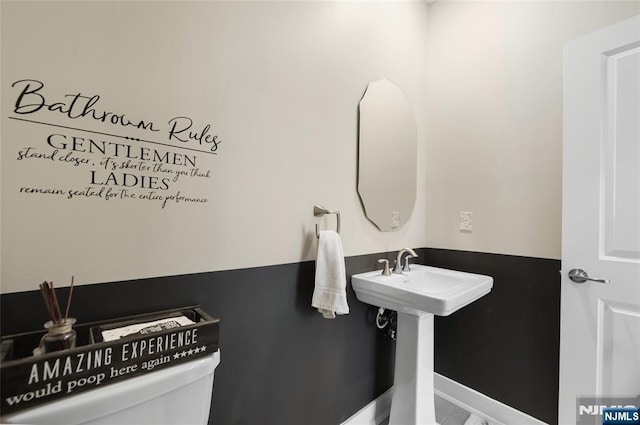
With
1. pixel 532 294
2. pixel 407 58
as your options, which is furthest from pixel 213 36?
pixel 532 294

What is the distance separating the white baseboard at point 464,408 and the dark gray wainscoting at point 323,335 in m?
0.04

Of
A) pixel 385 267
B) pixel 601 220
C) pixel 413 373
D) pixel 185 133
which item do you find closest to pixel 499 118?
pixel 601 220

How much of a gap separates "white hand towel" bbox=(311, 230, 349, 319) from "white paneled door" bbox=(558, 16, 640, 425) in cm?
107

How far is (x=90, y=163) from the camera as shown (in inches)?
31.8

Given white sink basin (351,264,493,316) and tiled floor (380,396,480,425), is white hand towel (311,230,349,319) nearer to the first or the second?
white sink basin (351,264,493,316)

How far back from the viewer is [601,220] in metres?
1.28

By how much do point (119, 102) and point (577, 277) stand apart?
6.30ft

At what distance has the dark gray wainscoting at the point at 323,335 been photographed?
36.2 inches

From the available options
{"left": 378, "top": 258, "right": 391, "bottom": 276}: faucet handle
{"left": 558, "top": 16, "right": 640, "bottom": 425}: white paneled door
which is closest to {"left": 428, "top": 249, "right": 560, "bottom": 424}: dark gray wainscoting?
{"left": 558, "top": 16, "right": 640, "bottom": 425}: white paneled door

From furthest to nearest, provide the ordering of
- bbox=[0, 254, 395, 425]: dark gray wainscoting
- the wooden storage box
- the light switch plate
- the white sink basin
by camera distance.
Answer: the light switch plate < the white sink basin < bbox=[0, 254, 395, 425]: dark gray wainscoting < the wooden storage box

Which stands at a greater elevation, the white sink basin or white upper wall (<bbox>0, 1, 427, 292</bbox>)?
white upper wall (<bbox>0, 1, 427, 292</bbox>)

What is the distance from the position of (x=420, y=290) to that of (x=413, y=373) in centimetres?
46

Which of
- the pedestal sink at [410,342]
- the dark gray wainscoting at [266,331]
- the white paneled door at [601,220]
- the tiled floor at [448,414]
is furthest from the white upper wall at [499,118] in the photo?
the tiled floor at [448,414]

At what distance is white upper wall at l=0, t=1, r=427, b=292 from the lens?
73 cm
